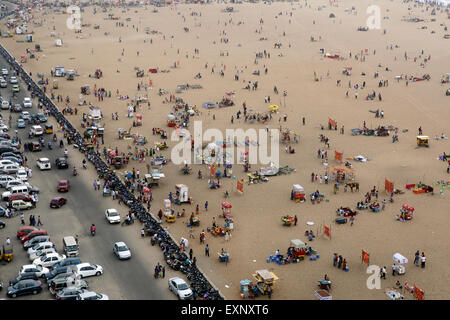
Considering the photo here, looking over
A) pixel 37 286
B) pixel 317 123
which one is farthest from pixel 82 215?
pixel 317 123

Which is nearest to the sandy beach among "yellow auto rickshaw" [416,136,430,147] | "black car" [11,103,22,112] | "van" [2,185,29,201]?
"yellow auto rickshaw" [416,136,430,147]

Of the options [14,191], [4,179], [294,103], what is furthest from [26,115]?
[294,103]

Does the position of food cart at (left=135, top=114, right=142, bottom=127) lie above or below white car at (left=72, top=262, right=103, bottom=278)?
above

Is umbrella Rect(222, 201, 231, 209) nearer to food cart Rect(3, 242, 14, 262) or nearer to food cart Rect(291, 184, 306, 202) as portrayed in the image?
food cart Rect(291, 184, 306, 202)

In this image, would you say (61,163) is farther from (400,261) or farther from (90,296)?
(400,261)

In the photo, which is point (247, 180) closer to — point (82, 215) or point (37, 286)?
point (82, 215)

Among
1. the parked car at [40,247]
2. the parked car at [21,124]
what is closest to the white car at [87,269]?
the parked car at [40,247]
